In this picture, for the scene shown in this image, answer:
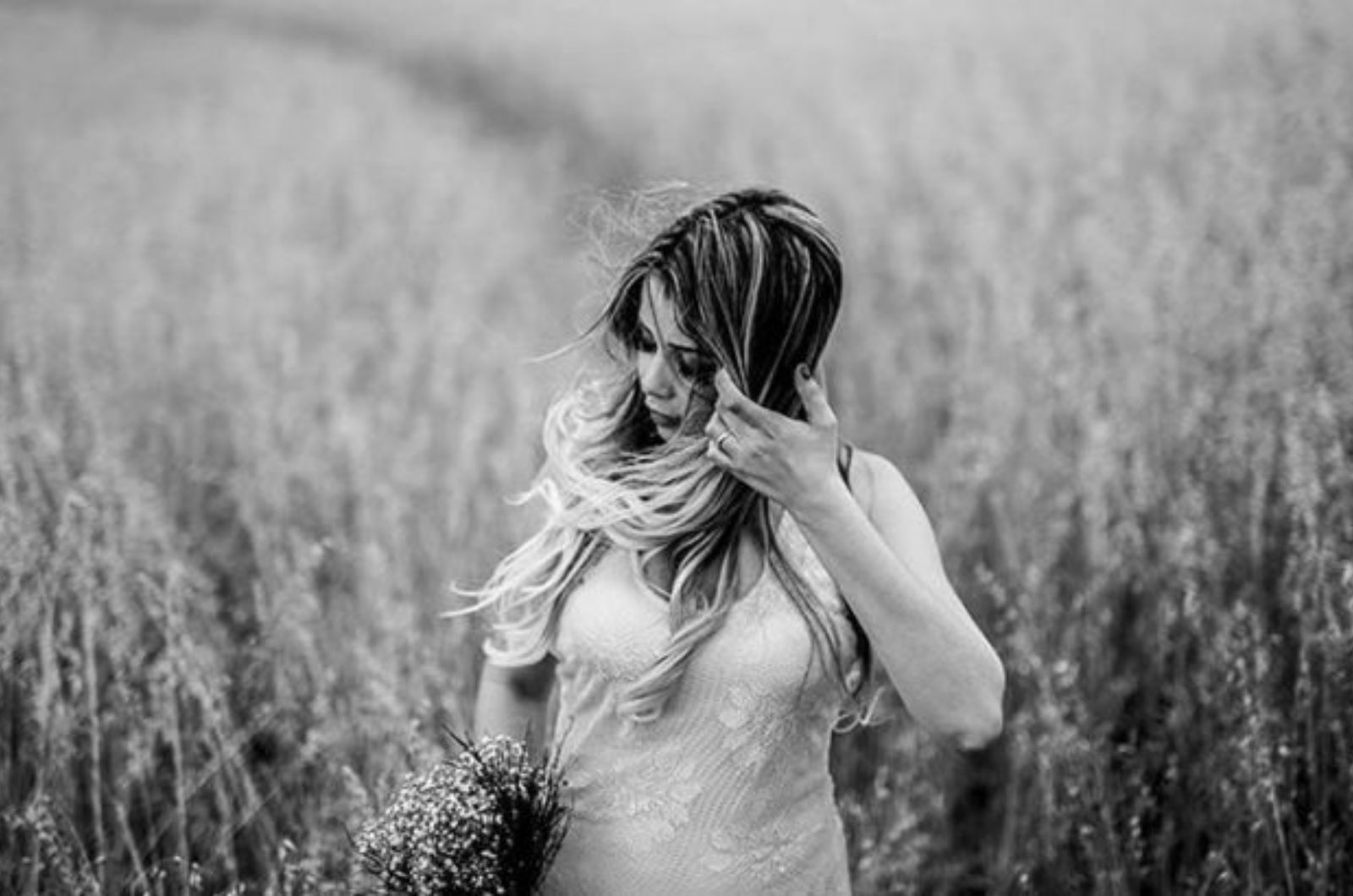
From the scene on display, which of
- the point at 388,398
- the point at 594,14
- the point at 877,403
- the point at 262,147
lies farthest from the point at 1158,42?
the point at 594,14

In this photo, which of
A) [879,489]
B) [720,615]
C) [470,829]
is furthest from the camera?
[879,489]

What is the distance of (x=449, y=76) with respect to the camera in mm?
13992

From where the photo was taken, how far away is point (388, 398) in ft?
17.4

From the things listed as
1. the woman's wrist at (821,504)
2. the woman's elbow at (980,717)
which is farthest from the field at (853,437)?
the woman's elbow at (980,717)

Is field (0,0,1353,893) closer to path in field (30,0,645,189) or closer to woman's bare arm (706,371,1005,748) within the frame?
path in field (30,0,645,189)

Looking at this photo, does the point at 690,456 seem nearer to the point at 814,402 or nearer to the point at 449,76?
the point at 814,402

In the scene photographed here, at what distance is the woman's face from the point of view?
1940 mm

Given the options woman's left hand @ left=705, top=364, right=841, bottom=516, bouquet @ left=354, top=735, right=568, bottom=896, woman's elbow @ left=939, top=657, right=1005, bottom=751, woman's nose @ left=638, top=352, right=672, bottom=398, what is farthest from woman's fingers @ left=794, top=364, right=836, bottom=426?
bouquet @ left=354, top=735, right=568, bottom=896

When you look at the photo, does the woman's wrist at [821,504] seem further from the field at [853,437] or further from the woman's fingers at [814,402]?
the field at [853,437]

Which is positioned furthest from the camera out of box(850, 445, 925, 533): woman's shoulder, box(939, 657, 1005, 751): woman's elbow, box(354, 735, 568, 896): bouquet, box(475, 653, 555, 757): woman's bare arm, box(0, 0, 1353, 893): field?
box(0, 0, 1353, 893): field

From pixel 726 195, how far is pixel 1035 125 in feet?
20.4

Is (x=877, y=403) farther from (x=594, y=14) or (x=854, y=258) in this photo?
(x=594, y=14)

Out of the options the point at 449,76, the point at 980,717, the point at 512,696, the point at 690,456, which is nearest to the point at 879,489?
the point at 690,456

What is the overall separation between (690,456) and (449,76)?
509 inches
